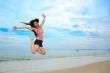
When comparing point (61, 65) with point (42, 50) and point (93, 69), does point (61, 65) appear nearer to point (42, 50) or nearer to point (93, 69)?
point (42, 50)

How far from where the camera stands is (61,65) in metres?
2.88

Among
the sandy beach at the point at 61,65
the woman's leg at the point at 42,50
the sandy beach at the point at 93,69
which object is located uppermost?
the woman's leg at the point at 42,50

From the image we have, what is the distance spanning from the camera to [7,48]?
2426 mm

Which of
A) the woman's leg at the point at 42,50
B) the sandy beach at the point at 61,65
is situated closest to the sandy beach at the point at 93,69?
the sandy beach at the point at 61,65

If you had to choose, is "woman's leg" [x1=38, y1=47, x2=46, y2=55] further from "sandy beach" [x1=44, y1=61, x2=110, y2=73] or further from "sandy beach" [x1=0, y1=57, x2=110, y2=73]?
"sandy beach" [x1=44, y1=61, x2=110, y2=73]

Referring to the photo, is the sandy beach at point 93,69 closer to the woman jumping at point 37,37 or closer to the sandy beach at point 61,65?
the sandy beach at point 61,65

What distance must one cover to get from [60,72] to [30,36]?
0.63 metres

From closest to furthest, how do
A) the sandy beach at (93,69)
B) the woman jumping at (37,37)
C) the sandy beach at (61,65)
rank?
the sandy beach at (61,65)
the woman jumping at (37,37)
the sandy beach at (93,69)

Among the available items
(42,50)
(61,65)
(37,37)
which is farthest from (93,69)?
(37,37)

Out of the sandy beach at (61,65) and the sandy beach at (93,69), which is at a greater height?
the sandy beach at (61,65)

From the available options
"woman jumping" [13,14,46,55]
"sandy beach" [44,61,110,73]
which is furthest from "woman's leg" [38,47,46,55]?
"sandy beach" [44,61,110,73]

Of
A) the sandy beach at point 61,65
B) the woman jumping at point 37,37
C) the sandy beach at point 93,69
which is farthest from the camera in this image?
the sandy beach at point 93,69

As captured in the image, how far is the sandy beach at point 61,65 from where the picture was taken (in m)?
2.47

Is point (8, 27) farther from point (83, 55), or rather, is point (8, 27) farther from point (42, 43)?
point (83, 55)
